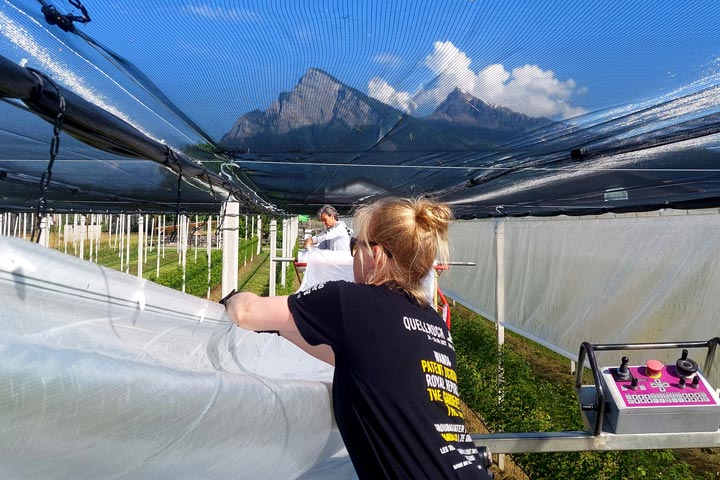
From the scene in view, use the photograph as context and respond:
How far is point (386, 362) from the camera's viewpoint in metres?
1.18

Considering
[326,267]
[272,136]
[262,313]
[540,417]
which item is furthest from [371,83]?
[540,417]

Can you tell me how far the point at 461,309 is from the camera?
13586 millimetres

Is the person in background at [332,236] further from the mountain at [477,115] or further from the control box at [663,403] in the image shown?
the control box at [663,403]

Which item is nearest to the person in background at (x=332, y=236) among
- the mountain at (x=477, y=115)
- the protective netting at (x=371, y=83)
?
the protective netting at (x=371, y=83)

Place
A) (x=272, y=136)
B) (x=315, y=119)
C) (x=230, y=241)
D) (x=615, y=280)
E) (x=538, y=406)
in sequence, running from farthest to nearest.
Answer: (x=615, y=280) → (x=538, y=406) → (x=230, y=241) → (x=272, y=136) → (x=315, y=119)

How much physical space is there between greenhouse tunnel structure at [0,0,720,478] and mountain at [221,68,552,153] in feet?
0.06

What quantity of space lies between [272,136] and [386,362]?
207cm

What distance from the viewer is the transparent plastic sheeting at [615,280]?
4.14 meters

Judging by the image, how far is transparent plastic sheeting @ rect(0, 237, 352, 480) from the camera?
0.74 m

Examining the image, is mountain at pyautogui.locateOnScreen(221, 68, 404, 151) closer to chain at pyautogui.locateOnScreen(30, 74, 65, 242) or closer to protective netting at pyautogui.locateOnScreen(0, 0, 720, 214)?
protective netting at pyautogui.locateOnScreen(0, 0, 720, 214)

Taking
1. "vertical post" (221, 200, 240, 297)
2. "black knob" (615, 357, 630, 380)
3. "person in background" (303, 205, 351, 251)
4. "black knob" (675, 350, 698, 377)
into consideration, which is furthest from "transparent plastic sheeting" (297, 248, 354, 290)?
"black knob" (675, 350, 698, 377)

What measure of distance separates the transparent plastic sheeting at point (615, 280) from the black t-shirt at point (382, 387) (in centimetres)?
354

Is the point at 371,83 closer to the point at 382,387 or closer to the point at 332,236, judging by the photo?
the point at 382,387

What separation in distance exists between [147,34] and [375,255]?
3.53 feet
